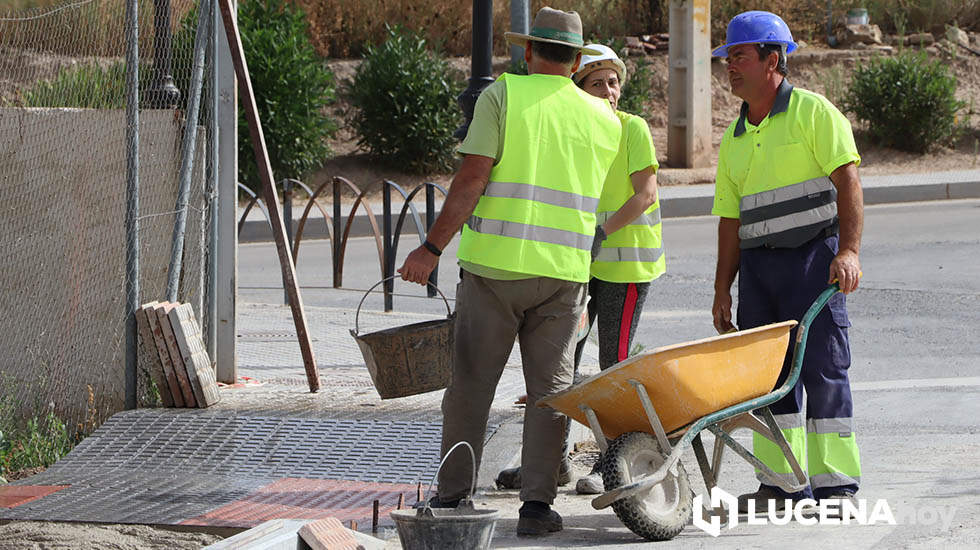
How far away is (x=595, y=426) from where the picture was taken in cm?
488

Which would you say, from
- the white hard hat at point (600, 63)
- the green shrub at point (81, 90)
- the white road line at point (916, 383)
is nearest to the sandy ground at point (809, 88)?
the white road line at point (916, 383)

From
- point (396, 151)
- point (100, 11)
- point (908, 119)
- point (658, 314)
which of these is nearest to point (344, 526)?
point (100, 11)

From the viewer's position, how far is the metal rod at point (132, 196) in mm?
6898

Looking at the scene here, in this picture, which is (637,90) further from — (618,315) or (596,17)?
(618,315)

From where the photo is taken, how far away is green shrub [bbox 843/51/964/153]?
21.3 meters

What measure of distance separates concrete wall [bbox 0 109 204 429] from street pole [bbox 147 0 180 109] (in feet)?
0.74

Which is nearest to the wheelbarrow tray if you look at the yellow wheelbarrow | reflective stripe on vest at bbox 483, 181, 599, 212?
the yellow wheelbarrow

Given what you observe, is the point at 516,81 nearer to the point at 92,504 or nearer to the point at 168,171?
the point at 92,504

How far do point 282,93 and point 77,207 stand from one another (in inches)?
500

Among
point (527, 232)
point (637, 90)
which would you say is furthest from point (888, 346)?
point (637, 90)

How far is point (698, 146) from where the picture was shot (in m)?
21.4

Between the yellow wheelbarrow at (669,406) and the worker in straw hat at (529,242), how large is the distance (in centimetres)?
25

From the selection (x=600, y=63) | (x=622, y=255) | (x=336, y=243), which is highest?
(x=600, y=63)

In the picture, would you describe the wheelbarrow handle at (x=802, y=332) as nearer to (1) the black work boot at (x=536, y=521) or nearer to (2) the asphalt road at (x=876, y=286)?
(1) the black work boot at (x=536, y=521)
